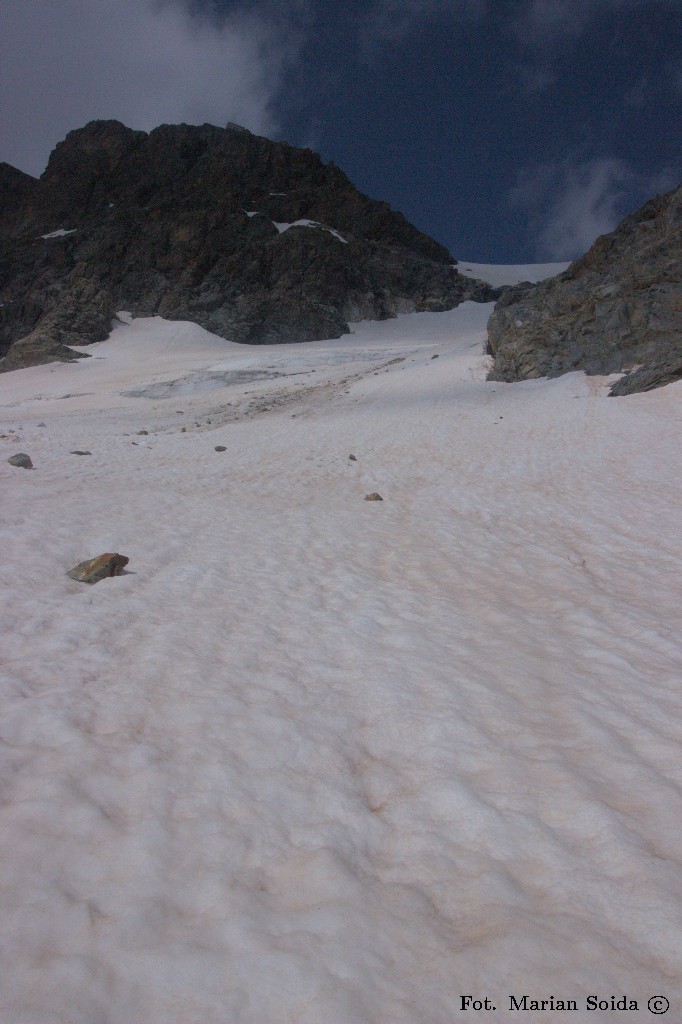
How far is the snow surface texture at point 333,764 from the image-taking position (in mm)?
1576

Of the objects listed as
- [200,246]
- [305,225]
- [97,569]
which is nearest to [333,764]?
[97,569]

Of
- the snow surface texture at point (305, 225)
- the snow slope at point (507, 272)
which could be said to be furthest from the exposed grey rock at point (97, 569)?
the snow slope at point (507, 272)

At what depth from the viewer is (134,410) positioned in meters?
24.2

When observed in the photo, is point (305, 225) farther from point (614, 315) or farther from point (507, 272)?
point (614, 315)

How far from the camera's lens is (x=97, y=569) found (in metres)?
5.10

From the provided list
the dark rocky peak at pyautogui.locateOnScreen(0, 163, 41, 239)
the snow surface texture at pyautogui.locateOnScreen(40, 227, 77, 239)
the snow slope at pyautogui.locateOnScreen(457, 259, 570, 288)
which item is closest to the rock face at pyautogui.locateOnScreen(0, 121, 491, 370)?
the dark rocky peak at pyautogui.locateOnScreen(0, 163, 41, 239)

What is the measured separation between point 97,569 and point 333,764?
346 cm

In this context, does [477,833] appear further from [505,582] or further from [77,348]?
[77,348]

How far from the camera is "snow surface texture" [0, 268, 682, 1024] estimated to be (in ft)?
5.17

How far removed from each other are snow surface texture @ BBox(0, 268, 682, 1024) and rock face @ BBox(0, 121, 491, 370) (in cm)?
5002

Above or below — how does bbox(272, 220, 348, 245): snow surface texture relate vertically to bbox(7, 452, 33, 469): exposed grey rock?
above

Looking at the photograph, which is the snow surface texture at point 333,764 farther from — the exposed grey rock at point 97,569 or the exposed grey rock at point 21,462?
the exposed grey rock at point 21,462

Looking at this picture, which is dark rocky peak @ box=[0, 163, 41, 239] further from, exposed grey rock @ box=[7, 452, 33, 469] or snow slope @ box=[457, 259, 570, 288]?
exposed grey rock @ box=[7, 452, 33, 469]

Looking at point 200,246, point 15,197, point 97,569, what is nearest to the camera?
point 97,569
